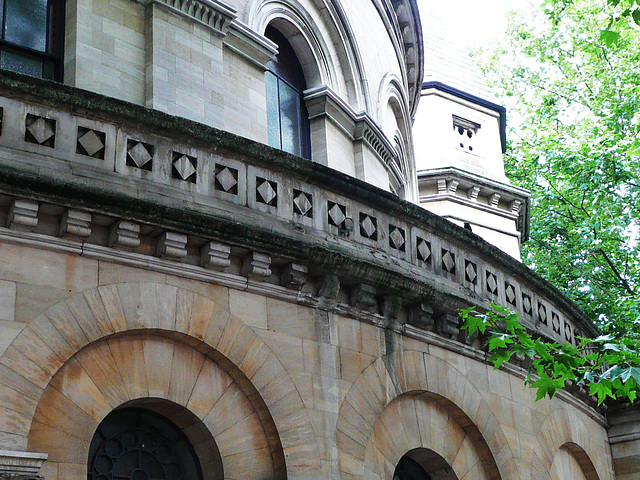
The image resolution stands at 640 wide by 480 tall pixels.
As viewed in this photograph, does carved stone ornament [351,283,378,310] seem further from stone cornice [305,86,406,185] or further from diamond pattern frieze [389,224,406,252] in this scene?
stone cornice [305,86,406,185]

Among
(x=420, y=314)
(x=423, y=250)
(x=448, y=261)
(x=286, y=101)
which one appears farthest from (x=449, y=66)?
(x=420, y=314)

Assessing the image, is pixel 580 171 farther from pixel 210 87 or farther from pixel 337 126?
pixel 210 87

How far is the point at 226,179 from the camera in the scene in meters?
10.6

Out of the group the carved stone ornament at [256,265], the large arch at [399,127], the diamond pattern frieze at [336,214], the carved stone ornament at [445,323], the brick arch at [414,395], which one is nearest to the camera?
the carved stone ornament at [256,265]

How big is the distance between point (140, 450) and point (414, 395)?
3633 millimetres

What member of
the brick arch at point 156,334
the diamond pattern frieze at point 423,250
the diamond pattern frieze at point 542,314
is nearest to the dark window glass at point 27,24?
the brick arch at point 156,334

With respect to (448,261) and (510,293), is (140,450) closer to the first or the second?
(448,261)

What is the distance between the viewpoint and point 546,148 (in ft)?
101

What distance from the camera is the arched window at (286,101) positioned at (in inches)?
637

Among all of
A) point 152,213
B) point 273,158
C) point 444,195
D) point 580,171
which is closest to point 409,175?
point 444,195

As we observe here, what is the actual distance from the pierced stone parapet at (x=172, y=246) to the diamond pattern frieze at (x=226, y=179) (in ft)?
2.93

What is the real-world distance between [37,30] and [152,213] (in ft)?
15.2

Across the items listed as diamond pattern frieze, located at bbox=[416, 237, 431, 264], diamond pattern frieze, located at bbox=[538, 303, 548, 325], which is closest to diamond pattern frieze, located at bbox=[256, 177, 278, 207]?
diamond pattern frieze, located at bbox=[416, 237, 431, 264]

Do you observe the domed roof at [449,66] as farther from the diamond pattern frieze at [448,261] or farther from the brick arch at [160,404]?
the brick arch at [160,404]
